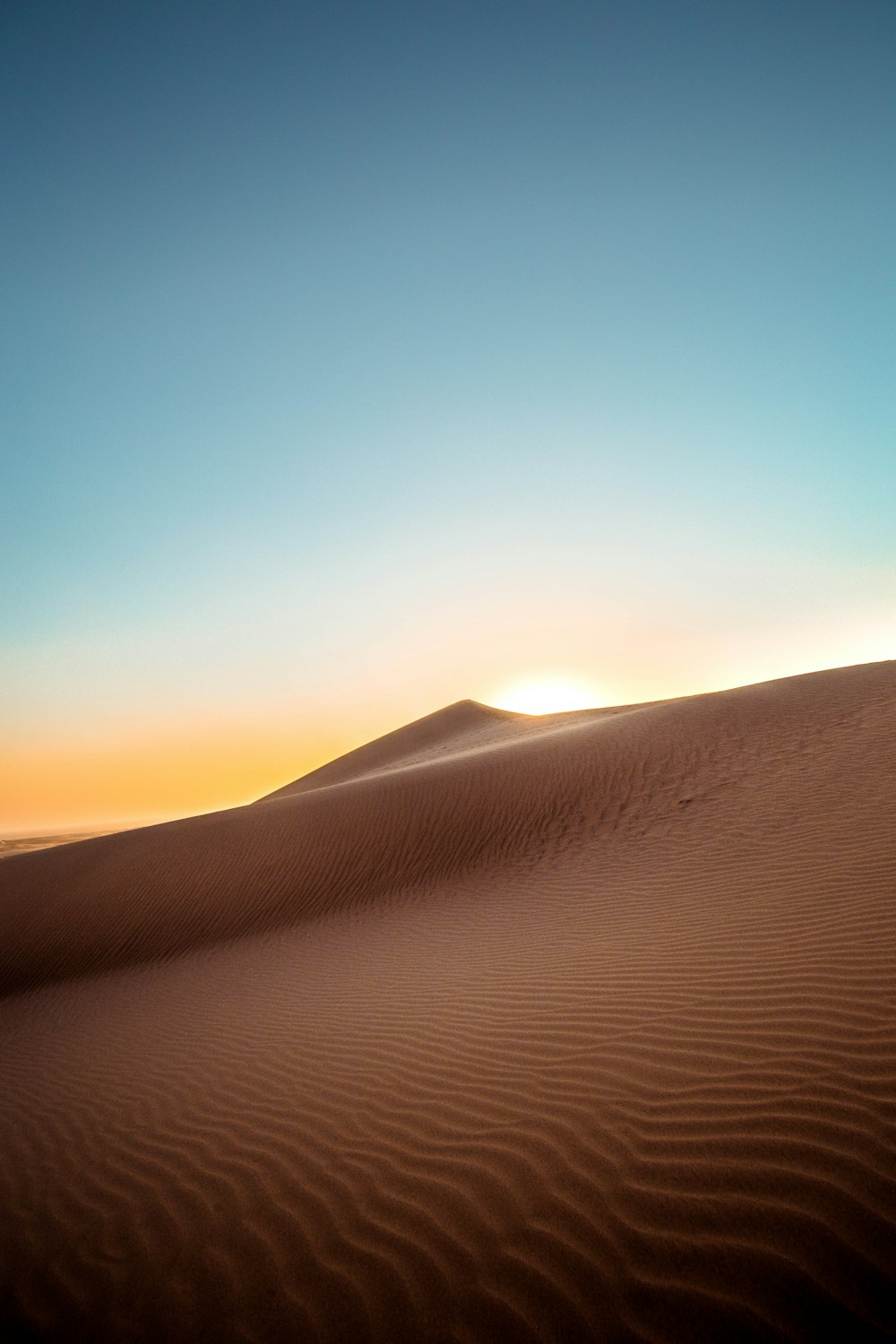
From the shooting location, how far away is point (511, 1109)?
3.72m

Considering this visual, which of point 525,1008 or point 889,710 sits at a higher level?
point 889,710

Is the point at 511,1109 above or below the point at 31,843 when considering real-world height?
below

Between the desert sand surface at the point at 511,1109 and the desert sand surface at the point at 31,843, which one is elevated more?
the desert sand surface at the point at 31,843

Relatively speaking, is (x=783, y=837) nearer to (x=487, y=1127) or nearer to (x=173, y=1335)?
(x=487, y=1127)

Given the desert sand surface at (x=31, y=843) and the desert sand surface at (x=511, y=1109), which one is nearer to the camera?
the desert sand surface at (x=511, y=1109)

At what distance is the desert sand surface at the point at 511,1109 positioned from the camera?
254 cm

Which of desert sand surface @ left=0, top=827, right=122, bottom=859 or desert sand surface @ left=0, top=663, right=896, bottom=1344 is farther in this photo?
desert sand surface @ left=0, top=827, right=122, bottom=859

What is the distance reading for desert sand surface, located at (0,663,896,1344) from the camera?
8.35 ft

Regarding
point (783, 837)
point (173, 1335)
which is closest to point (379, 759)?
point (783, 837)

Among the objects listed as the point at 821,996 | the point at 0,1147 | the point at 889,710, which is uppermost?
the point at 889,710

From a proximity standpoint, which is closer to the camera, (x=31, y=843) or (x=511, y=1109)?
(x=511, y=1109)

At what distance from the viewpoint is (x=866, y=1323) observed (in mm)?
2168

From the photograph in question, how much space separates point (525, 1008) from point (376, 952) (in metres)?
3.55

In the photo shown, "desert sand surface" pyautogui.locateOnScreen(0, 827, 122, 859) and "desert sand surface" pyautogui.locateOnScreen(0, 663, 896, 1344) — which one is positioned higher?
"desert sand surface" pyautogui.locateOnScreen(0, 827, 122, 859)
